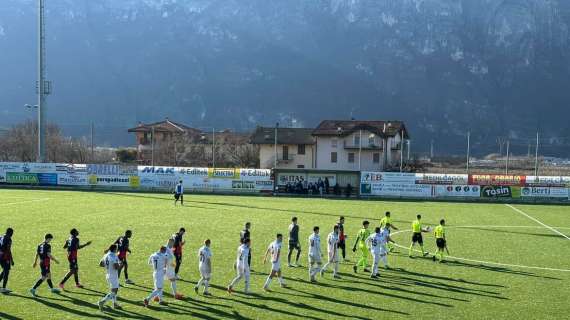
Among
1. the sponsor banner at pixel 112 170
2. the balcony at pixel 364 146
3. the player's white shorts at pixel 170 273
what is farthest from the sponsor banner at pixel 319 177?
the player's white shorts at pixel 170 273

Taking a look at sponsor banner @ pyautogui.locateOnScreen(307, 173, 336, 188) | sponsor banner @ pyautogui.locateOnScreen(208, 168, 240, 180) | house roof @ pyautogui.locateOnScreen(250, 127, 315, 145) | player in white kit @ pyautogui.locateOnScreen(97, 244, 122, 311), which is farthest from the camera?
house roof @ pyautogui.locateOnScreen(250, 127, 315, 145)

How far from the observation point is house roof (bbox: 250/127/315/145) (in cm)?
7881

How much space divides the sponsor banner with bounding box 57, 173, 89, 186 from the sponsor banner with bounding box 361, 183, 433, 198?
27717 millimetres

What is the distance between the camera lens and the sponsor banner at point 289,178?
56.3 m

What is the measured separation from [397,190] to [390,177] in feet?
4.60

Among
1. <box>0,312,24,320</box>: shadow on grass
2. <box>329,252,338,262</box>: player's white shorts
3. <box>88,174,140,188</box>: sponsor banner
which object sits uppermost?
<box>88,174,140,188</box>: sponsor banner

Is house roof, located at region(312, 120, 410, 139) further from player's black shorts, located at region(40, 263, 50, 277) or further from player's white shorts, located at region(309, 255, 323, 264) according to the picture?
player's black shorts, located at region(40, 263, 50, 277)

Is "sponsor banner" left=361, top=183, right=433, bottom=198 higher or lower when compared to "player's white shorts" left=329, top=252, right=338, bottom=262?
higher

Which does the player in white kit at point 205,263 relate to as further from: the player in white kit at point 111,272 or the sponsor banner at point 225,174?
the sponsor banner at point 225,174

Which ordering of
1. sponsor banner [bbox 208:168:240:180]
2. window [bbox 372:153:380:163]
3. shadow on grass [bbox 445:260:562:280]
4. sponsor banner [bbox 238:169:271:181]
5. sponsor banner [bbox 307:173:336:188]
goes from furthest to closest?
1. window [bbox 372:153:380:163]
2. sponsor banner [bbox 307:173:336:188]
3. sponsor banner [bbox 208:168:240:180]
4. sponsor banner [bbox 238:169:271:181]
5. shadow on grass [bbox 445:260:562:280]

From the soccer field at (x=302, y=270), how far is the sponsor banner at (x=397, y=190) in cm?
1309

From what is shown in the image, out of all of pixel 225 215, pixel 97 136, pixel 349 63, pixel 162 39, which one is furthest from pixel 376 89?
pixel 225 215

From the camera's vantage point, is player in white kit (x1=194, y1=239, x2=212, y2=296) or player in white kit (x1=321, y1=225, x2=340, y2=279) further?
player in white kit (x1=321, y1=225, x2=340, y2=279)

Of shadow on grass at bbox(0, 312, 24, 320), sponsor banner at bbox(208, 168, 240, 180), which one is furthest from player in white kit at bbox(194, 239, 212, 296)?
sponsor banner at bbox(208, 168, 240, 180)
